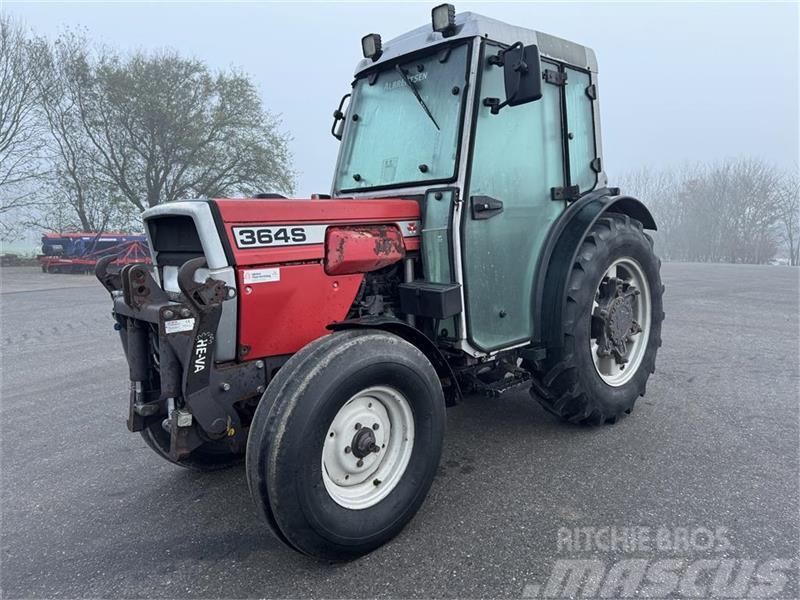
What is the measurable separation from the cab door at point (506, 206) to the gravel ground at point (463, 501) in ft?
2.72

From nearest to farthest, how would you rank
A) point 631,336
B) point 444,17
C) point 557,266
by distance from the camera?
point 444,17 → point 557,266 → point 631,336

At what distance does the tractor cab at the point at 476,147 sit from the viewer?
2.88m

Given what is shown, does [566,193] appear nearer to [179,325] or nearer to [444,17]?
[444,17]

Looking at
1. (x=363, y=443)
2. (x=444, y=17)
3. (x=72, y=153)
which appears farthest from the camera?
(x=72, y=153)

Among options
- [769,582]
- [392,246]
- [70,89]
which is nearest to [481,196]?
[392,246]

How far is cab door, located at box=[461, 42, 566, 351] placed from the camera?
116 inches

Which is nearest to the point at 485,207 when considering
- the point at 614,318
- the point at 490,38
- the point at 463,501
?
the point at 490,38

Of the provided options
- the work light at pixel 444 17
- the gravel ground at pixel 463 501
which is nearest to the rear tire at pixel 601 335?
the gravel ground at pixel 463 501

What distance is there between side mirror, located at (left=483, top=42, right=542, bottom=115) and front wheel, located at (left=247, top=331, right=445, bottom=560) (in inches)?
56.0

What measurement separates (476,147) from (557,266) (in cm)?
94

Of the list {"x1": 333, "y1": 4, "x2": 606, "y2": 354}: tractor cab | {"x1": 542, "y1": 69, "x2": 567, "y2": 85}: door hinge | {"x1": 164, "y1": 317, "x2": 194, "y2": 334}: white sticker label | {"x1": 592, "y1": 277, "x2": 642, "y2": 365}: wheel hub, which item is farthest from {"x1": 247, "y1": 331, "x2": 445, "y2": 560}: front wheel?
{"x1": 542, "y1": 69, "x2": 567, "y2": 85}: door hinge

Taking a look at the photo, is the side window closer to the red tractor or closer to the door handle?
the red tractor

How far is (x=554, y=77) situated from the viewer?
11.1ft

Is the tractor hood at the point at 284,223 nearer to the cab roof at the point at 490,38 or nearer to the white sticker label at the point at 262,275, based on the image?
the white sticker label at the point at 262,275
